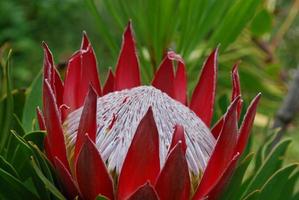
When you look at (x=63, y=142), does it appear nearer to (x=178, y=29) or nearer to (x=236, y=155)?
(x=236, y=155)

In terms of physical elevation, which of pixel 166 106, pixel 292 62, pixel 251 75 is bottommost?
pixel 292 62

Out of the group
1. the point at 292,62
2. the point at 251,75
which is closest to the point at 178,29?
the point at 251,75

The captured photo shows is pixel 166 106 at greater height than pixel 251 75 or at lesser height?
greater

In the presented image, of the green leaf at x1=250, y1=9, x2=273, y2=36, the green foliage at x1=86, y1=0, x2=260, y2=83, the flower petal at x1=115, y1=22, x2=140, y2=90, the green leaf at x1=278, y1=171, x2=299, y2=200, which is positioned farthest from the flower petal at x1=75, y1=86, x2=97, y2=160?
the green leaf at x1=250, y1=9, x2=273, y2=36

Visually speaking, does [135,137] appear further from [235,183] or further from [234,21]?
[234,21]

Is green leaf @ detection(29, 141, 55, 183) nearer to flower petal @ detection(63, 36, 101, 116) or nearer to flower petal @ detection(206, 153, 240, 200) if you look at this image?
flower petal @ detection(63, 36, 101, 116)

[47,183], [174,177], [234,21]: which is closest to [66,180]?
[47,183]
